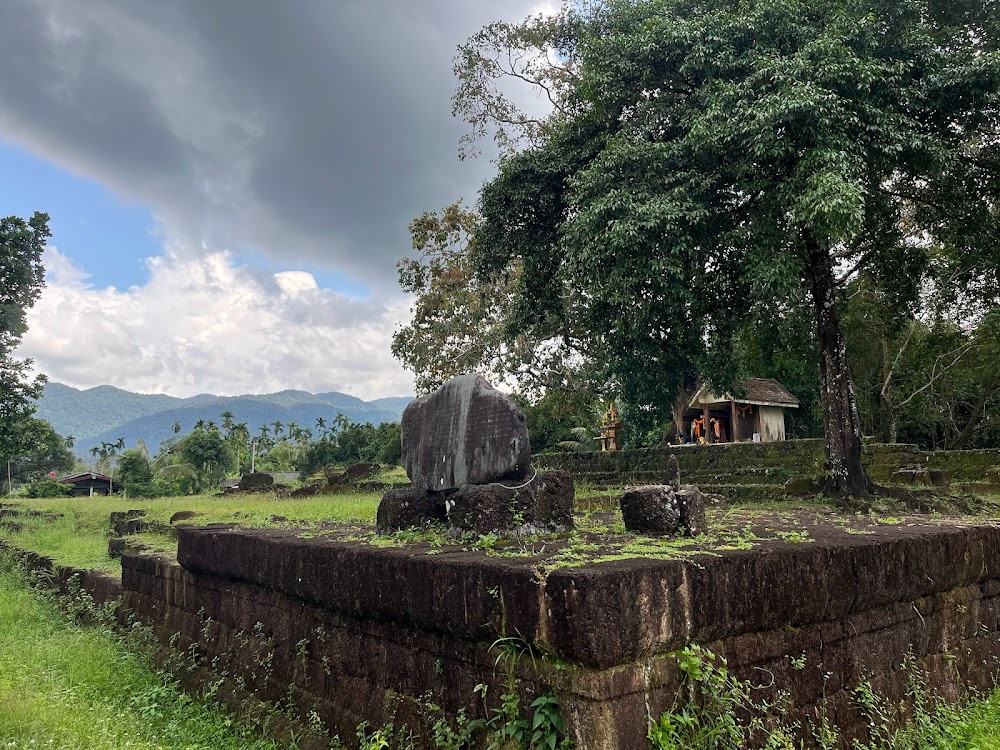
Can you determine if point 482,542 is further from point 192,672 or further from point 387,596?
point 192,672

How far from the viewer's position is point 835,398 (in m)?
9.92

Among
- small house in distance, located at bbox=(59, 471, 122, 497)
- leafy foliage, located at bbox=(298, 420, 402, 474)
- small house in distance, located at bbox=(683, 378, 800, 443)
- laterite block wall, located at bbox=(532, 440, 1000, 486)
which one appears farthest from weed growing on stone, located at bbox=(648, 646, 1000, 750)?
small house in distance, located at bbox=(59, 471, 122, 497)

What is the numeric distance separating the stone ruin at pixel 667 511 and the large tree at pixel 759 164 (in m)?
4.83

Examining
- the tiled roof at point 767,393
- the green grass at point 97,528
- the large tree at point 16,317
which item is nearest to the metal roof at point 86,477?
the large tree at point 16,317

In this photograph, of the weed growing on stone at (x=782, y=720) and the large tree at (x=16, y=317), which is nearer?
the weed growing on stone at (x=782, y=720)

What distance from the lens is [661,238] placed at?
888 cm

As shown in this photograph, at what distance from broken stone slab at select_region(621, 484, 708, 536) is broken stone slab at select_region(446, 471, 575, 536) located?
0.57 meters

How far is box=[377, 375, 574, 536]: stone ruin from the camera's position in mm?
4336

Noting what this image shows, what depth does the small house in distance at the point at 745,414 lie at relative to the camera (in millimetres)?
20781

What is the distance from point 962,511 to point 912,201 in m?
4.67

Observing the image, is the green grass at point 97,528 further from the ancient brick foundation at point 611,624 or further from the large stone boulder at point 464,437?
the ancient brick foundation at point 611,624

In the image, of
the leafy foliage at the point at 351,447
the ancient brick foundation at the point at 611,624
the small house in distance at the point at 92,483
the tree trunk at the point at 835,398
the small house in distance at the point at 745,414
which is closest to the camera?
the ancient brick foundation at the point at 611,624

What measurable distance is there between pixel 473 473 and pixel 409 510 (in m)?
0.56

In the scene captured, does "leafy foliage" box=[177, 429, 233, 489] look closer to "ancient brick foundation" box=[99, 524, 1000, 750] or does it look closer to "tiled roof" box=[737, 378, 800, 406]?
"tiled roof" box=[737, 378, 800, 406]
